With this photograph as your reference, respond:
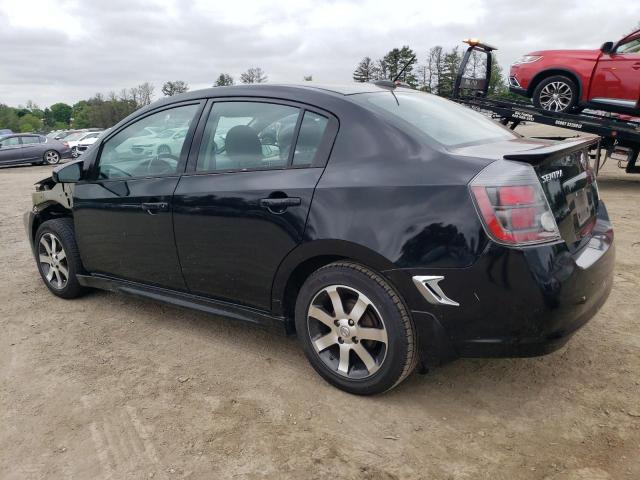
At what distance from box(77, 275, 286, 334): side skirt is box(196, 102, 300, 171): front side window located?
82cm

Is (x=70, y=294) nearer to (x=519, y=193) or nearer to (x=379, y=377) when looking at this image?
(x=379, y=377)

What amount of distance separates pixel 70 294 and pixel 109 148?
130 cm

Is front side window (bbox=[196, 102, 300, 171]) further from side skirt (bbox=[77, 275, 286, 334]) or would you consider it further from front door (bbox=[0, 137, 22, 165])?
front door (bbox=[0, 137, 22, 165])

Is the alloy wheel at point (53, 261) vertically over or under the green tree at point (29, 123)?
under

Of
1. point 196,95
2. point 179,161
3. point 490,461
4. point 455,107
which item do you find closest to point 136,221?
point 179,161

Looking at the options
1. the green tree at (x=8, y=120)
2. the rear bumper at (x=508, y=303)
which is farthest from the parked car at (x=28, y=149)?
the green tree at (x=8, y=120)

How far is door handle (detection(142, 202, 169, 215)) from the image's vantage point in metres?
3.37

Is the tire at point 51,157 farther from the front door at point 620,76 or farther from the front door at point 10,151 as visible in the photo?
the front door at point 620,76

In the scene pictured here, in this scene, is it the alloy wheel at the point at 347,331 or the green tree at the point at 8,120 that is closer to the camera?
the alloy wheel at the point at 347,331

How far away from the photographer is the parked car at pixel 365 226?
2.35 meters

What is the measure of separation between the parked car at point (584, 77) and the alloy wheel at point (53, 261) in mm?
9416

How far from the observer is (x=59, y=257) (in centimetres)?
438

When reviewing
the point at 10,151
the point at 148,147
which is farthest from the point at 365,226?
the point at 10,151

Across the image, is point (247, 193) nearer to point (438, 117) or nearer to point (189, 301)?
point (189, 301)
